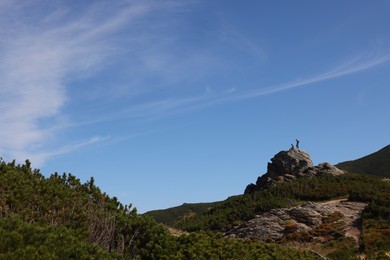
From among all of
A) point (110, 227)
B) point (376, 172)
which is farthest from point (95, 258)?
point (376, 172)

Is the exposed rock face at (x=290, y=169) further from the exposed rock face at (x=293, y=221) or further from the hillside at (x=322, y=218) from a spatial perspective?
the exposed rock face at (x=293, y=221)

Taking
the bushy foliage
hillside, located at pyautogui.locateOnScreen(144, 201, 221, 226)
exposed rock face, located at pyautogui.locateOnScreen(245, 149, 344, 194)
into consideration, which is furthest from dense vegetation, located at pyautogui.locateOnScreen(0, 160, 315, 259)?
hillside, located at pyautogui.locateOnScreen(144, 201, 221, 226)

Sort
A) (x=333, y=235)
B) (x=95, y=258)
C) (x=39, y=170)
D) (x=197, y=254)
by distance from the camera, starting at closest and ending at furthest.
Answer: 1. (x=95, y=258)
2. (x=197, y=254)
3. (x=39, y=170)
4. (x=333, y=235)

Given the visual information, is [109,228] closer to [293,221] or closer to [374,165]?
[293,221]

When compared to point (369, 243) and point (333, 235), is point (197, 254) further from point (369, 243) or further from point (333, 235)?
point (333, 235)

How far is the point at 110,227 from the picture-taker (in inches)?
518

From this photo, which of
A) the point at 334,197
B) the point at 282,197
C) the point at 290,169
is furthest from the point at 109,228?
the point at 290,169

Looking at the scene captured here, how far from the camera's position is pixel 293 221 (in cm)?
3306

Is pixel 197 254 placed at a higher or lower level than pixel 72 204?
lower

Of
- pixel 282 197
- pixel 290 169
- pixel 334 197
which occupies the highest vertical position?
pixel 290 169

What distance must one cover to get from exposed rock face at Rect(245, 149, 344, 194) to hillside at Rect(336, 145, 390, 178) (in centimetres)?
4338

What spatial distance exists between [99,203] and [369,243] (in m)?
17.0

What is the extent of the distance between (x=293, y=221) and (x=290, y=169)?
25805mm

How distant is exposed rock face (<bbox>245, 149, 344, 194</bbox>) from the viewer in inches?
2213
